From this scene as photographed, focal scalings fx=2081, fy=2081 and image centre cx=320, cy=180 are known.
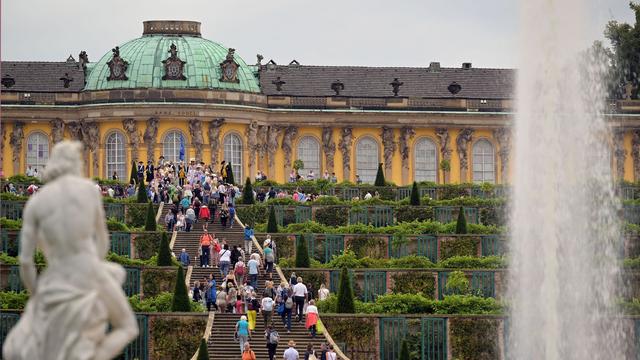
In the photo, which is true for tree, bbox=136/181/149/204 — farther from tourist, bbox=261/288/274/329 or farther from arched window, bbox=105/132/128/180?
arched window, bbox=105/132/128/180

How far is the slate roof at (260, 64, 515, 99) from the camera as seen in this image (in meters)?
85.1

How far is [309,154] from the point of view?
8444cm

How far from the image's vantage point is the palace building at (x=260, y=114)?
8012 cm

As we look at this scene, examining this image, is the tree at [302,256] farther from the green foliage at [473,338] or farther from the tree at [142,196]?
the tree at [142,196]

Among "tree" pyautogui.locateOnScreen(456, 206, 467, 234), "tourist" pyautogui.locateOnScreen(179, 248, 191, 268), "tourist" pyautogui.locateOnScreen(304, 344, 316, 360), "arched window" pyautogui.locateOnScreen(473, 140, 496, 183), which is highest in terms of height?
"arched window" pyautogui.locateOnScreen(473, 140, 496, 183)

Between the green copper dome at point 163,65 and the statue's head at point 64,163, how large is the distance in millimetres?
66764

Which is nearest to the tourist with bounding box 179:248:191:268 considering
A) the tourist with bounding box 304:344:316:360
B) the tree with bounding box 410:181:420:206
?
the tourist with bounding box 304:344:316:360

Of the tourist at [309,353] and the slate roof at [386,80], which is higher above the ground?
the slate roof at [386,80]

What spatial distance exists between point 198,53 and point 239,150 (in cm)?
419

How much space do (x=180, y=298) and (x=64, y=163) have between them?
93.9ft

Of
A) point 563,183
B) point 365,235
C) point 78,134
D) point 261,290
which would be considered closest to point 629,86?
point 78,134

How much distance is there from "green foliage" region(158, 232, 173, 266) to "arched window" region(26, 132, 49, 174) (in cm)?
3401

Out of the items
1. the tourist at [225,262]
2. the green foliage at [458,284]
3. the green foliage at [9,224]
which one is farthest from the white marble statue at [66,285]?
the green foliage at [9,224]

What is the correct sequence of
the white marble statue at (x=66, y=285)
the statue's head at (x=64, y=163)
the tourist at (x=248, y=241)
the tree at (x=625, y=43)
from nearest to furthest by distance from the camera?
the white marble statue at (x=66, y=285) → the statue's head at (x=64, y=163) → the tourist at (x=248, y=241) → the tree at (x=625, y=43)
